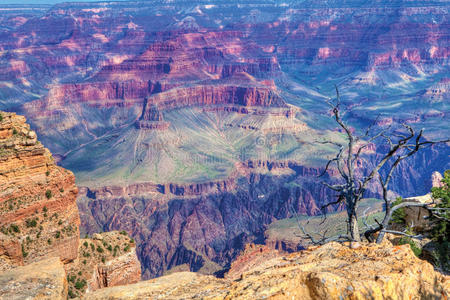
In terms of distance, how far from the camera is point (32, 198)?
2881 centimetres

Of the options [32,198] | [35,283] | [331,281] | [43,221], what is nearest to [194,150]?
[43,221]

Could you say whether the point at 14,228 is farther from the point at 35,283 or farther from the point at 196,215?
the point at 196,215

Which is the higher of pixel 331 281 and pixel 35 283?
pixel 331 281

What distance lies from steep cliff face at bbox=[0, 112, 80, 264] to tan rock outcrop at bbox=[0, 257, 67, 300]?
10.6 metres

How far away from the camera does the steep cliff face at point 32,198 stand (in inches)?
1093

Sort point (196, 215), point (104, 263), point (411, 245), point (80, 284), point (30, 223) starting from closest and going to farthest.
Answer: point (411, 245)
point (80, 284)
point (30, 223)
point (104, 263)
point (196, 215)

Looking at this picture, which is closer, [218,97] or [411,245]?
[411,245]

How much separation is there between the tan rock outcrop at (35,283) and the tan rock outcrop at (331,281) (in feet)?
4.70

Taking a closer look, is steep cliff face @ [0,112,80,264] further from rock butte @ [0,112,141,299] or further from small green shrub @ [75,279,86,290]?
small green shrub @ [75,279,86,290]

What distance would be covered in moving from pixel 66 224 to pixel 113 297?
1663 cm

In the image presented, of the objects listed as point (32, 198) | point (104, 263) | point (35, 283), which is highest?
point (35, 283)

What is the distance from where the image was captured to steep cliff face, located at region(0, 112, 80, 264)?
27.8 metres

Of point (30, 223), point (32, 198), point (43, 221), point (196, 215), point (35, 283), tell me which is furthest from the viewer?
point (196, 215)

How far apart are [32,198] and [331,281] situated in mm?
22787
